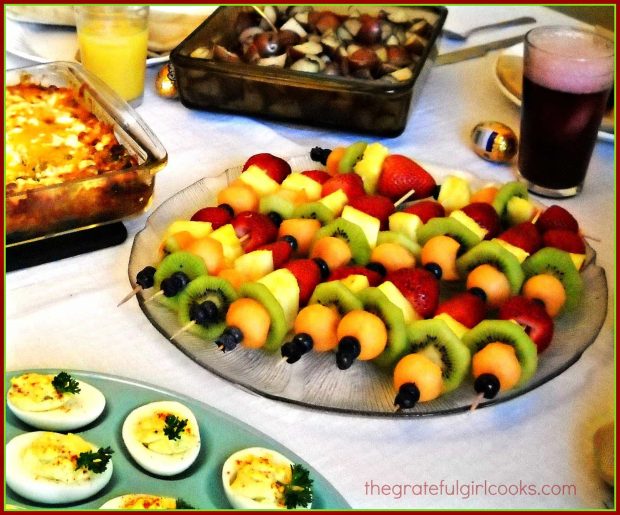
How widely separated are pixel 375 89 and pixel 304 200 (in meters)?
0.32

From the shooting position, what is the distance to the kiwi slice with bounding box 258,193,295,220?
119cm

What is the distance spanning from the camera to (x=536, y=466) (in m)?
0.88

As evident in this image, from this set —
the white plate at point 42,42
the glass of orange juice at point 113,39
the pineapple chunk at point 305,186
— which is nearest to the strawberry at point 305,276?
the pineapple chunk at point 305,186

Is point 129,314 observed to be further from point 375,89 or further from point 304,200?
point 375,89

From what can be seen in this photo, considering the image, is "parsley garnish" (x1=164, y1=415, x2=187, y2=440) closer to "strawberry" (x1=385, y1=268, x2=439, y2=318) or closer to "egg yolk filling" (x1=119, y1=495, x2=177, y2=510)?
"egg yolk filling" (x1=119, y1=495, x2=177, y2=510)

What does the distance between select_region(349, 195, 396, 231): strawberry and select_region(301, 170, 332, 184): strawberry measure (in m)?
0.09

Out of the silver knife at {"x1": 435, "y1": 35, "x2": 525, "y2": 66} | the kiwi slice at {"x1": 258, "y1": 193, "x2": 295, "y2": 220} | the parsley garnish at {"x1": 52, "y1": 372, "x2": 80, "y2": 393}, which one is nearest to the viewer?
the parsley garnish at {"x1": 52, "y1": 372, "x2": 80, "y2": 393}

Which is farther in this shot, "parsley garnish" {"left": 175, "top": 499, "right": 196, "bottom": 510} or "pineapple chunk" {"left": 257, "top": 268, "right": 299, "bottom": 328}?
"pineapple chunk" {"left": 257, "top": 268, "right": 299, "bottom": 328}

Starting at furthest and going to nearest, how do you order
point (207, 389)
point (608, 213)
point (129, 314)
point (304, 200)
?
1. point (608, 213)
2. point (304, 200)
3. point (129, 314)
4. point (207, 389)

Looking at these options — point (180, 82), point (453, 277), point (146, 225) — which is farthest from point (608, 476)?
point (180, 82)

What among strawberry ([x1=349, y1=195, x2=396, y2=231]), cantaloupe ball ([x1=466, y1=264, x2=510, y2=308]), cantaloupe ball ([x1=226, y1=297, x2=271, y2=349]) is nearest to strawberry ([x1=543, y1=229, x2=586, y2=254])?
cantaloupe ball ([x1=466, y1=264, x2=510, y2=308])

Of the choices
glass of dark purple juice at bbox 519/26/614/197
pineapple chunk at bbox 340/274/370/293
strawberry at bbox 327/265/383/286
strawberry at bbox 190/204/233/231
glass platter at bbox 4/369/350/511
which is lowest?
glass platter at bbox 4/369/350/511

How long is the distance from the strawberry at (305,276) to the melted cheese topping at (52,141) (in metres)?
0.33

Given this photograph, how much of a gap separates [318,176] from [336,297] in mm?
356
